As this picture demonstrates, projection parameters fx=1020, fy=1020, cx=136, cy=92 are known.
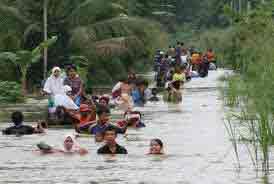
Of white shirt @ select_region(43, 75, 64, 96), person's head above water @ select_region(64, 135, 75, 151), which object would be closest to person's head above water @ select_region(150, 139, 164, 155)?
person's head above water @ select_region(64, 135, 75, 151)

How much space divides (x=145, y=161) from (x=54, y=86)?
859 cm

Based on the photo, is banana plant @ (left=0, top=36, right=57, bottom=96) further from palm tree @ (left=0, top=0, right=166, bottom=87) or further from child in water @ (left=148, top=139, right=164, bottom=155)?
child in water @ (left=148, top=139, right=164, bottom=155)

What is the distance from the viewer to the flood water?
551 inches

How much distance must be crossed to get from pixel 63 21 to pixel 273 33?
54.6 feet

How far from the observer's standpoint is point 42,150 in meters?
17.7

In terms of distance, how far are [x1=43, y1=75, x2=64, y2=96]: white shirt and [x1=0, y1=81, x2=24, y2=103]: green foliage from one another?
19.8 feet

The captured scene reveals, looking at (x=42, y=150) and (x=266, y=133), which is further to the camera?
(x=42, y=150)

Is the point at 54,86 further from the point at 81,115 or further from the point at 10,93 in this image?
the point at 10,93

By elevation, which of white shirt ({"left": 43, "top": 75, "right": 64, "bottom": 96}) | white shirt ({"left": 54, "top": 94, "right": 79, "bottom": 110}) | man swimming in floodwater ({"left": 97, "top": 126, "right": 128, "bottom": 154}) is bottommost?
man swimming in floodwater ({"left": 97, "top": 126, "right": 128, "bottom": 154})

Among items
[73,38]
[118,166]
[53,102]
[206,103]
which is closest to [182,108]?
[206,103]

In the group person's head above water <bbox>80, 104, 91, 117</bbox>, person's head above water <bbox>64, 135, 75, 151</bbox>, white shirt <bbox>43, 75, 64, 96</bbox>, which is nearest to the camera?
person's head above water <bbox>64, 135, 75, 151</bbox>

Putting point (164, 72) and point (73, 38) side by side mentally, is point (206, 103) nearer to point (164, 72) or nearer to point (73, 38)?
point (73, 38)

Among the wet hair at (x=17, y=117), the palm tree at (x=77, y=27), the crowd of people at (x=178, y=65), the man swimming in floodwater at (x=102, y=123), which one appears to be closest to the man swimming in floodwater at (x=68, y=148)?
the man swimming in floodwater at (x=102, y=123)

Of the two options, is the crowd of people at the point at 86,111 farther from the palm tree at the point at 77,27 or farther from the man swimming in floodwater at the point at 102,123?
the palm tree at the point at 77,27
